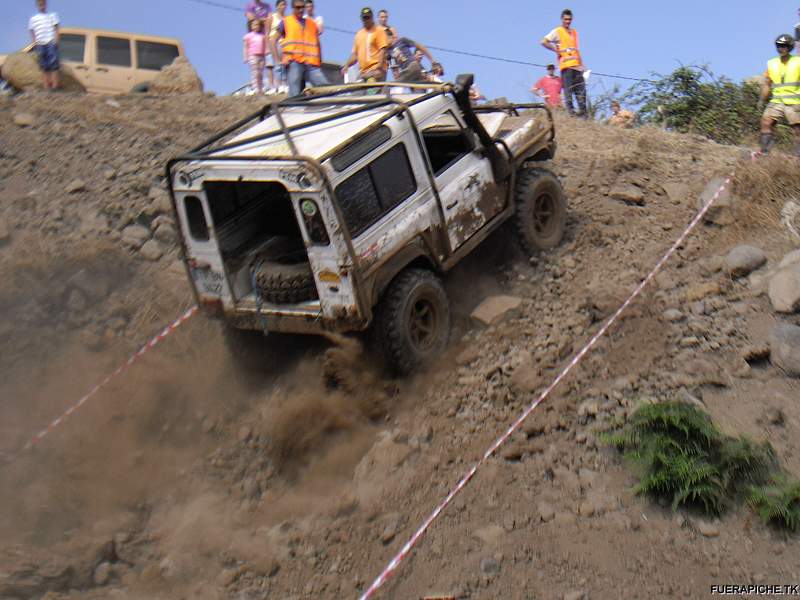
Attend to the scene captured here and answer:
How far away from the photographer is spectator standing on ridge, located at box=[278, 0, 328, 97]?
11945 millimetres

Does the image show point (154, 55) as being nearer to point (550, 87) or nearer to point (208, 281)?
point (550, 87)

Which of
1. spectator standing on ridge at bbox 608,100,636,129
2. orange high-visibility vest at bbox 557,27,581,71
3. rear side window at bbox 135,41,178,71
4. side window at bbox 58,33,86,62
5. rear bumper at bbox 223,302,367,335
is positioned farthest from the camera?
rear side window at bbox 135,41,178,71

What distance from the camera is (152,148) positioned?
35.9 feet

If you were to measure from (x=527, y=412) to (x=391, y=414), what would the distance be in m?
1.17

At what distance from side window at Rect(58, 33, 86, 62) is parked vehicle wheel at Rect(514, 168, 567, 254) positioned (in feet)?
28.9

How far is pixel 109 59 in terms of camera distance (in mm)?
14484

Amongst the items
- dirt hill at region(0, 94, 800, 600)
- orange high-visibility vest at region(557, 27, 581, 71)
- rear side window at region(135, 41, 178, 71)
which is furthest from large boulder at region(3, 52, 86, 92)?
orange high-visibility vest at region(557, 27, 581, 71)

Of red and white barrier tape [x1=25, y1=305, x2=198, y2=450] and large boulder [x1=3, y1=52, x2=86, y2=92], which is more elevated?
large boulder [x1=3, y1=52, x2=86, y2=92]

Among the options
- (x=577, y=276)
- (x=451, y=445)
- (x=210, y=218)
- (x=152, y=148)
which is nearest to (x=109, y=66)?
(x=152, y=148)

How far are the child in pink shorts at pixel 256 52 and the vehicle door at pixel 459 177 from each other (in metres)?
6.71

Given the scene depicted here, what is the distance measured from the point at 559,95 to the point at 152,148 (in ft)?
21.7

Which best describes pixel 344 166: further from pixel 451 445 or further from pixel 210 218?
pixel 451 445

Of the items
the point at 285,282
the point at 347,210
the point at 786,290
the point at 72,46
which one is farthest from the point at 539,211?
the point at 72,46

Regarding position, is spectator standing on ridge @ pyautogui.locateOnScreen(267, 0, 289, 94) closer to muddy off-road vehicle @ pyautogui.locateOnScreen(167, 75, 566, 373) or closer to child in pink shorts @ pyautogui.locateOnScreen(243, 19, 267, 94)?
child in pink shorts @ pyautogui.locateOnScreen(243, 19, 267, 94)
